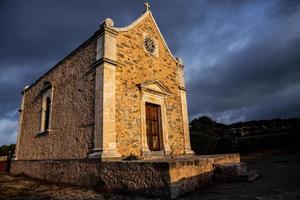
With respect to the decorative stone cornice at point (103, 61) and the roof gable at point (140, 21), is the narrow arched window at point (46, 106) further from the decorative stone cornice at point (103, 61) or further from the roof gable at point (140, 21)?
the roof gable at point (140, 21)

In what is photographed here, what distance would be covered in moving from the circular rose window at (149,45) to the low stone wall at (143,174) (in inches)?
211

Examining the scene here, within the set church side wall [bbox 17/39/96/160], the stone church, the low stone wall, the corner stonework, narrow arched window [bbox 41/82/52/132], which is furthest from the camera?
narrow arched window [bbox 41/82/52/132]

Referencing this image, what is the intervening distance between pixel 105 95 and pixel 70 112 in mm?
2529

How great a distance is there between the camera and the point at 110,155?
646 cm

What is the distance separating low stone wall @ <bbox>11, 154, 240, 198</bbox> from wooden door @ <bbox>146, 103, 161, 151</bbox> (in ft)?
8.71

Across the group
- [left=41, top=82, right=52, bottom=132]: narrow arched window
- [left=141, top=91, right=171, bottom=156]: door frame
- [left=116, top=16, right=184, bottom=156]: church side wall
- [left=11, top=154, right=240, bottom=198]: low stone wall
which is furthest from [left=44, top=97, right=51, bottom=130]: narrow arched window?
[left=141, top=91, right=171, bottom=156]: door frame

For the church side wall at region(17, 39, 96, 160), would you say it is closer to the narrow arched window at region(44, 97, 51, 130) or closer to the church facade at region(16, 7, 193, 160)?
the church facade at region(16, 7, 193, 160)

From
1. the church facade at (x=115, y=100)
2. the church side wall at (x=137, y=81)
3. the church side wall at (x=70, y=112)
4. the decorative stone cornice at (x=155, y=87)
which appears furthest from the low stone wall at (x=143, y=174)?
the decorative stone cornice at (x=155, y=87)

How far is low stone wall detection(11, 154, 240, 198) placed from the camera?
14.8 ft

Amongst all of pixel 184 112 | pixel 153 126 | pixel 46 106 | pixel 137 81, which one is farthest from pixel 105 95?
pixel 46 106

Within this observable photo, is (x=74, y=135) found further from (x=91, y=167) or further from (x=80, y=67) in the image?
(x=80, y=67)

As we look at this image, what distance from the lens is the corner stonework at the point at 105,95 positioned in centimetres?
658

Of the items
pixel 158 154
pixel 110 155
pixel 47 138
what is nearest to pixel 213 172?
pixel 158 154

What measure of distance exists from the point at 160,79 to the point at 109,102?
341 centimetres
